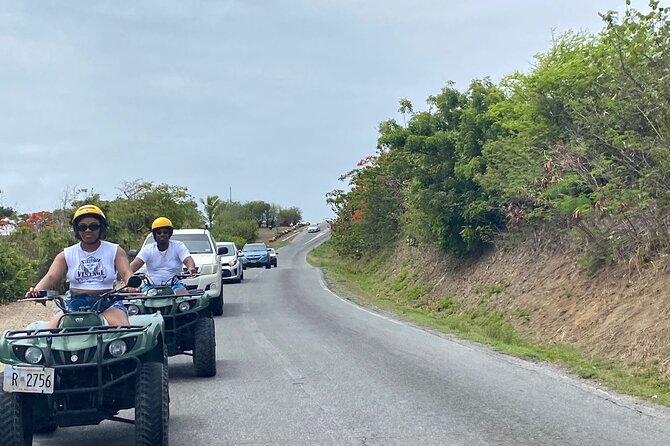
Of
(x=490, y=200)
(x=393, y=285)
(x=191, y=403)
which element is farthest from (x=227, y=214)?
(x=191, y=403)

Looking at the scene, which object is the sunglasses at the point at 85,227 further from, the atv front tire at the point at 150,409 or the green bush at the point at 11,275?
the green bush at the point at 11,275

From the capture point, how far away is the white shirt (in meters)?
10.6

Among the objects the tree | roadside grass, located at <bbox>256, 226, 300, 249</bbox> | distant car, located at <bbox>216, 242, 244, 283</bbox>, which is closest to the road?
distant car, located at <bbox>216, 242, 244, 283</bbox>

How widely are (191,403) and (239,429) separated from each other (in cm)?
141

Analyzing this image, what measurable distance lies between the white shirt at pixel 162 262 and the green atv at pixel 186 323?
0.33m

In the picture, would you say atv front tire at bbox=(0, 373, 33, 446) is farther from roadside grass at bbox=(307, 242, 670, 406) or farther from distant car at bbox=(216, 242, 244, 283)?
distant car at bbox=(216, 242, 244, 283)

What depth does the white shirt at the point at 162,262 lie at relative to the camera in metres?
10.6

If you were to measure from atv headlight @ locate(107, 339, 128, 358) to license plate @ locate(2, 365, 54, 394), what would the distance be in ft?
1.61

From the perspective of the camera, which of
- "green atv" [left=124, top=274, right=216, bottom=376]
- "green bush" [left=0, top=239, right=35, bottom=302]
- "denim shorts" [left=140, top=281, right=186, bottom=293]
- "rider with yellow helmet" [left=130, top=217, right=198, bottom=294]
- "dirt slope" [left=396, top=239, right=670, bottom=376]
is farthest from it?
"green bush" [left=0, top=239, right=35, bottom=302]

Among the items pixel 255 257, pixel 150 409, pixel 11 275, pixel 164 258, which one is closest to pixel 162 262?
pixel 164 258

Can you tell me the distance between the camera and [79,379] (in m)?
6.09

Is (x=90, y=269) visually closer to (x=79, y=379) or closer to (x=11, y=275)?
(x=79, y=379)

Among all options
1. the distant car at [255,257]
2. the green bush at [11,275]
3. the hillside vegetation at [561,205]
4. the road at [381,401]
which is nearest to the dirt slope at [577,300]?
the hillside vegetation at [561,205]

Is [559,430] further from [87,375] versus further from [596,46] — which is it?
[596,46]
